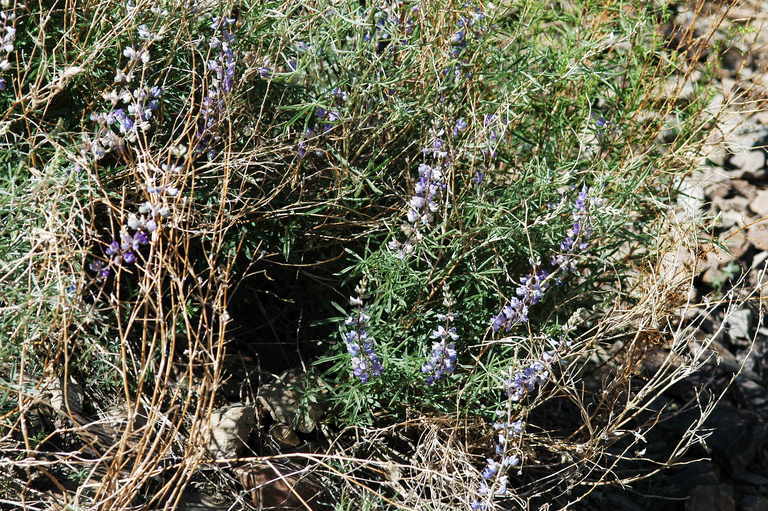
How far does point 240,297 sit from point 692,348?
7.38 ft

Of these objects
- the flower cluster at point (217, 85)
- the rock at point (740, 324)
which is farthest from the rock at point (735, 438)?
the flower cluster at point (217, 85)

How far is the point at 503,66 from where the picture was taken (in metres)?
3.02

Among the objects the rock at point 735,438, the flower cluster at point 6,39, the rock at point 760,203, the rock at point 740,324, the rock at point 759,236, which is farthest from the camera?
the rock at point 760,203

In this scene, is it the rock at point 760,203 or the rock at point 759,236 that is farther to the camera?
the rock at point 760,203

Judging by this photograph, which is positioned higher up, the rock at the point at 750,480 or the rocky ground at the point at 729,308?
the rocky ground at the point at 729,308

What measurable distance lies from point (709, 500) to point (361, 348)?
5.41 ft

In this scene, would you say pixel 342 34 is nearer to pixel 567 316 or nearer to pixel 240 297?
pixel 240 297

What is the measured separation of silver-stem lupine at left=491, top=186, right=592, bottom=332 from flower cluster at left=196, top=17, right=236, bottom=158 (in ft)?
3.18

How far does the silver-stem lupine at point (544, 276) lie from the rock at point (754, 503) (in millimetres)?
1405

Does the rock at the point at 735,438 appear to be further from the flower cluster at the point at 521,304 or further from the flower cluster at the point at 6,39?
the flower cluster at the point at 6,39

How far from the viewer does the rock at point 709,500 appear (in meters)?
3.16

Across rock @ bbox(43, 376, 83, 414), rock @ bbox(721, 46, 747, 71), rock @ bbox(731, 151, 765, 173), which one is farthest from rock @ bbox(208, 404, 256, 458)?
rock @ bbox(721, 46, 747, 71)

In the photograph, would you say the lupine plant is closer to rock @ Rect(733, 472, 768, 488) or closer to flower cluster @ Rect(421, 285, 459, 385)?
flower cluster @ Rect(421, 285, 459, 385)

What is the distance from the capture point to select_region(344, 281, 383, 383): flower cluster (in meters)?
2.37
